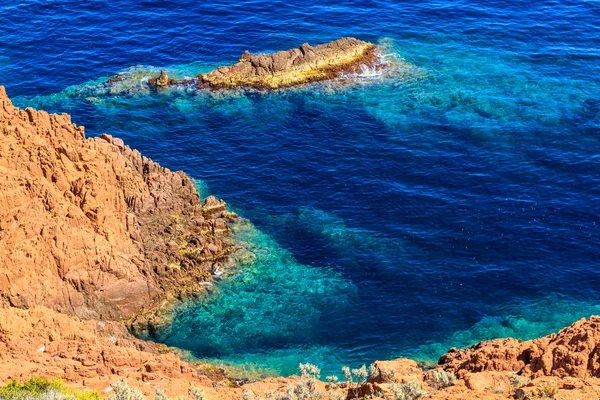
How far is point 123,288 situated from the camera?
212 ft

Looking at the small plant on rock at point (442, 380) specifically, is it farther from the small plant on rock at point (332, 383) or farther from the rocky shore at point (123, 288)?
the small plant on rock at point (332, 383)

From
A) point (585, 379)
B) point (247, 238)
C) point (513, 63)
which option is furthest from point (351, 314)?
point (513, 63)

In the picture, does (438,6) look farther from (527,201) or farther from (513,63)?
(527,201)

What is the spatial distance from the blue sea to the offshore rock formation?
7.16ft

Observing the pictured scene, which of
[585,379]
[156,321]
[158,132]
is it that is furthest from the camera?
[158,132]

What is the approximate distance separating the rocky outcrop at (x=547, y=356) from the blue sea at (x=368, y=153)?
10912mm

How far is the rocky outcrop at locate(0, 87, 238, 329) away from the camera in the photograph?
201ft

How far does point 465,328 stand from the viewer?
64188mm

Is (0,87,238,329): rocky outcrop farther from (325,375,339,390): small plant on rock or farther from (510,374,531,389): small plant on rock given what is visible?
(510,374,531,389): small plant on rock

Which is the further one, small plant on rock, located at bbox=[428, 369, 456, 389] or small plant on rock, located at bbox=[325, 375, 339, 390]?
small plant on rock, located at bbox=[325, 375, 339, 390]

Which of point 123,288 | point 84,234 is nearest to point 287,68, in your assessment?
point 84,234

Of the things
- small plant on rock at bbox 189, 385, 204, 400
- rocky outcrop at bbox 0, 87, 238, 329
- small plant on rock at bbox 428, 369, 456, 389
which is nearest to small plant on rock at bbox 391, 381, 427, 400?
small plant on rock at bbox 428, 369, 456, 389

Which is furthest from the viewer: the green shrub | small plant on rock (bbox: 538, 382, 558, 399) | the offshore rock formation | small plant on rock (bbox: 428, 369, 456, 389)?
the offshore rock formation

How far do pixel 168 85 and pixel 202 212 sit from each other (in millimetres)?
31698
